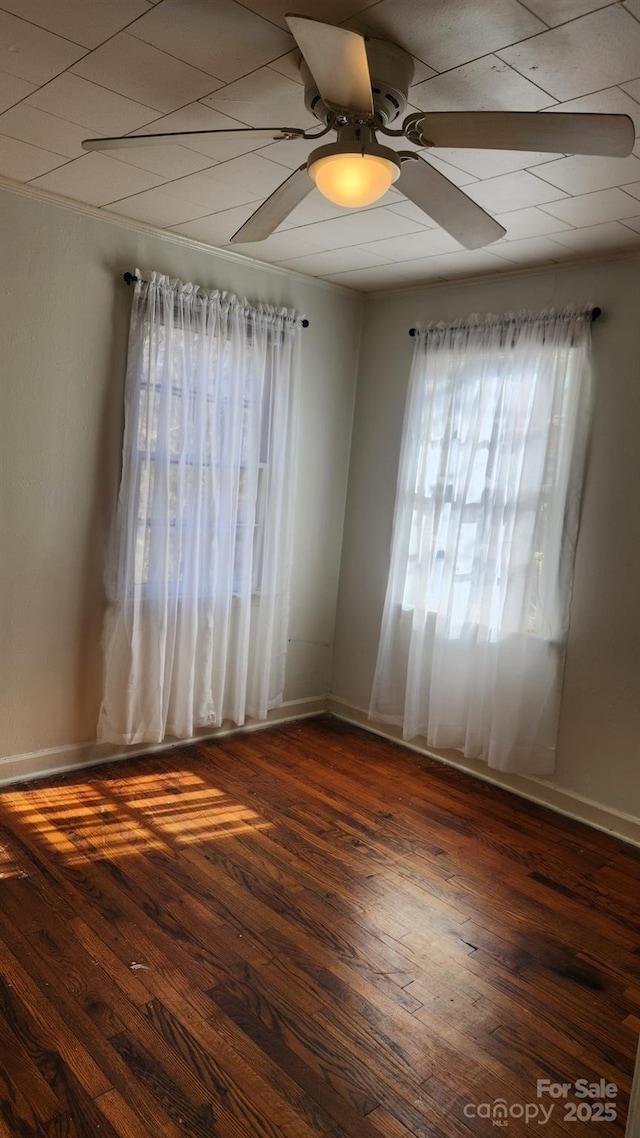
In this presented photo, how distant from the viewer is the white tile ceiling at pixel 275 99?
171 centimetres

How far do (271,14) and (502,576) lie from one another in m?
2.54

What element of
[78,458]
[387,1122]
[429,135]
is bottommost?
[387,1122]

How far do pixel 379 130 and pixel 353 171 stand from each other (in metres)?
0.19

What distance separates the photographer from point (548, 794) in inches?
142

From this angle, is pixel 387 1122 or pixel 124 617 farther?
pixel 124 617

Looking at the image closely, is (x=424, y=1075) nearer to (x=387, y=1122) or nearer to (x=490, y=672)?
(x=387, y=1122)

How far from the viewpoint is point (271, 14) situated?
1711mm

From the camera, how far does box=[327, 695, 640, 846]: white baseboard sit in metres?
3.35

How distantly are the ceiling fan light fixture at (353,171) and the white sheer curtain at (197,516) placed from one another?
71.7 inches

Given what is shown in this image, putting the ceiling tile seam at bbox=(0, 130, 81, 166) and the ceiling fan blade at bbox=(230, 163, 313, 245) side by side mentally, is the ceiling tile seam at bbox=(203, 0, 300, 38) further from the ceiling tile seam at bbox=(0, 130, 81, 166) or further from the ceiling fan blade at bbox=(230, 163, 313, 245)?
the ceiling tile seam at bbox=(0, 130, 81, 166)

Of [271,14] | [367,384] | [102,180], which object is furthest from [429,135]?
[367,384]

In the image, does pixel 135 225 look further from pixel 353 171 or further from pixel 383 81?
pixel 353 171

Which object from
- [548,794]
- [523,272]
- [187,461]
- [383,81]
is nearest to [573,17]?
[383,81]

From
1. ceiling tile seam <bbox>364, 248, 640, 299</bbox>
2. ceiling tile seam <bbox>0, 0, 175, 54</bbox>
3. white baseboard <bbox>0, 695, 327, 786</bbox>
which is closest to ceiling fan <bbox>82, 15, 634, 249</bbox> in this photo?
ceiling tile seam <bbox>0, 0, 175, 54</bbox>
